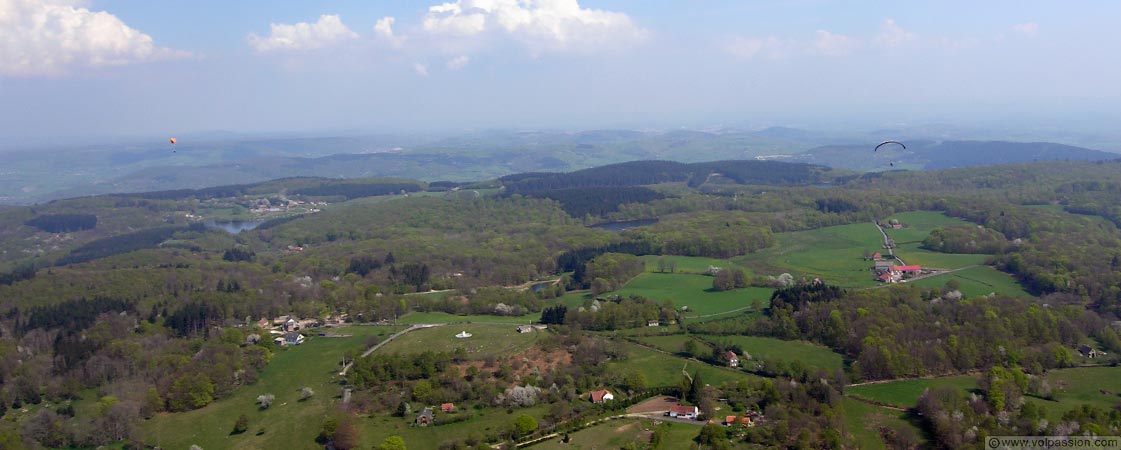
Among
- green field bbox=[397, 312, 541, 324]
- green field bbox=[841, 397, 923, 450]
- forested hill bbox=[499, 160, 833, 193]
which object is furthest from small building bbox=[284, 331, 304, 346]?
A: forested hill bbox=[499, 160, 833, 193]

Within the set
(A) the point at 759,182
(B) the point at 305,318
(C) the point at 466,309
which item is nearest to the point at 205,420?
(B) the point at 305,318

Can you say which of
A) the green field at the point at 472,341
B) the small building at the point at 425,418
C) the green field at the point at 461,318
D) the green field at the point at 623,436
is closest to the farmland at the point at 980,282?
the green field at the point at 623,436

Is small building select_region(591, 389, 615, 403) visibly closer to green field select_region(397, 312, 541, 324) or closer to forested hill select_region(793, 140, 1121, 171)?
green field select_region(397, 312, 541, 324)

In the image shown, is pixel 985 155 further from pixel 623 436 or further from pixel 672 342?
pixel 623 436

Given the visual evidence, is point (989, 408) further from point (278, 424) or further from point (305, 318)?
point (305, 318)

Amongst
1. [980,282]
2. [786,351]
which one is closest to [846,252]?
[980,282]

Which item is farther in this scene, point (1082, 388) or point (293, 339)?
point (293, 339)

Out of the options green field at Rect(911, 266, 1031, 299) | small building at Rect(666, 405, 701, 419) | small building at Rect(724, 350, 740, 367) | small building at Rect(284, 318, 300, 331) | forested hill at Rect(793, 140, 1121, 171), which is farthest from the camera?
forested hill at Rect(793, 140, 1121, 171)
